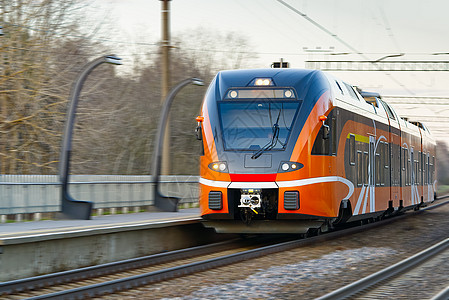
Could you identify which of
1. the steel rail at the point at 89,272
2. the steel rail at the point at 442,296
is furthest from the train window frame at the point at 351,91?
the steel rail at the point at 442,296

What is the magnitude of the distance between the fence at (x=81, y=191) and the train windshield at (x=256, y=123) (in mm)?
4741

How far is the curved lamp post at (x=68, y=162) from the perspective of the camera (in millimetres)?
13898

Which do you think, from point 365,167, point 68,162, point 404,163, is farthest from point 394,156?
point 68,162

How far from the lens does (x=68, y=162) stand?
45.6ft

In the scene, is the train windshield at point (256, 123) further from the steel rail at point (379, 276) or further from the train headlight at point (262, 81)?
the steel rail at point (379, 276)

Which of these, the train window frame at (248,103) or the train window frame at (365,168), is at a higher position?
the train window frame at (248,103)

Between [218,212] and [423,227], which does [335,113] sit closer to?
[218,212]

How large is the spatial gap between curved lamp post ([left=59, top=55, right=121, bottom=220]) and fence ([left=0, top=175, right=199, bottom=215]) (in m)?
1.04

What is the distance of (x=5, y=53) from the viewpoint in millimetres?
25688

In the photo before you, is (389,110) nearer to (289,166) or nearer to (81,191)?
(289,166)

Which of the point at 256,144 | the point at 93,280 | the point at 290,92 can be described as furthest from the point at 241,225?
the point at 93,280

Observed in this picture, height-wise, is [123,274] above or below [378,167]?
below

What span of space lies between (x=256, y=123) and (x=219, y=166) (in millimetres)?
1107

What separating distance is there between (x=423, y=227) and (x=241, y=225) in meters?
9.17
